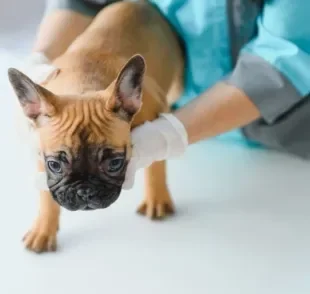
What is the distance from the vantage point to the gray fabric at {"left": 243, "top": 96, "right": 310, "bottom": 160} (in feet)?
2.81

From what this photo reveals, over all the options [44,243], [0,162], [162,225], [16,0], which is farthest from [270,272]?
[16,0]

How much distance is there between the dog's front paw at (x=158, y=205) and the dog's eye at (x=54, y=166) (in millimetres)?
196

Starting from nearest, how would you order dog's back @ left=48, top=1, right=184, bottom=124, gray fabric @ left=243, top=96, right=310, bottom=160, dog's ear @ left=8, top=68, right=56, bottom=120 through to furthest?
dog's ear @ left=8, top=68, right=56, bottom=120 → dog's back @ left=48, top=1, right=184, bottom=124 → gray fabric @ left=243, top=96, right=310, bottom=160

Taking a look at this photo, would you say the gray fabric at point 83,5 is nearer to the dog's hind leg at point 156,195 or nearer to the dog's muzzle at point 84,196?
the dog's hind leg at point 156,195

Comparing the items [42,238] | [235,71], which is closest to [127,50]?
[235,71]

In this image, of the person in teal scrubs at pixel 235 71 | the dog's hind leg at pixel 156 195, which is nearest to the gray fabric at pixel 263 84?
the person in teal scrubs at pixel 235 71

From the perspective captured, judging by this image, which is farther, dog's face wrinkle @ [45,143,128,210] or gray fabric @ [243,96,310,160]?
gray fabric @ [243,96,310,160]

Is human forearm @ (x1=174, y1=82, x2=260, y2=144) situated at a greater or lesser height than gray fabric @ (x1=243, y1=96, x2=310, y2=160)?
greater

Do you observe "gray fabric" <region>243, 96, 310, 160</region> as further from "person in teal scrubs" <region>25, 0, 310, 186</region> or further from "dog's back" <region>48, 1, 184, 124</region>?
"dog's back" <region>48, 1, 184, 124</region>

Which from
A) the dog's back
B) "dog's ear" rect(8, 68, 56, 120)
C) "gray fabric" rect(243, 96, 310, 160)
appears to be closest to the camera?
"dog's ear" rect(8, 68, 56, 120)

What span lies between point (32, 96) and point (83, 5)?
0.32 m

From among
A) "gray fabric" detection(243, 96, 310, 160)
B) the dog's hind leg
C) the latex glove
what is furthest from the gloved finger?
"gray fabric" detection(243, 96, 310, 160)

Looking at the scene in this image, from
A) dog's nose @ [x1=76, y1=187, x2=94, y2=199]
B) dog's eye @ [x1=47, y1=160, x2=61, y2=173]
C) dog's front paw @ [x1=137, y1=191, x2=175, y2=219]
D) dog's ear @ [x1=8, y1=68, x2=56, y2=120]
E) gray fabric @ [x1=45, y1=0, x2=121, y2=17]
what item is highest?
dog's ear @ [x1=8, y1=68, x2=56, y2=120]

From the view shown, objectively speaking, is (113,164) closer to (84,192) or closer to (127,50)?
(84,192)
